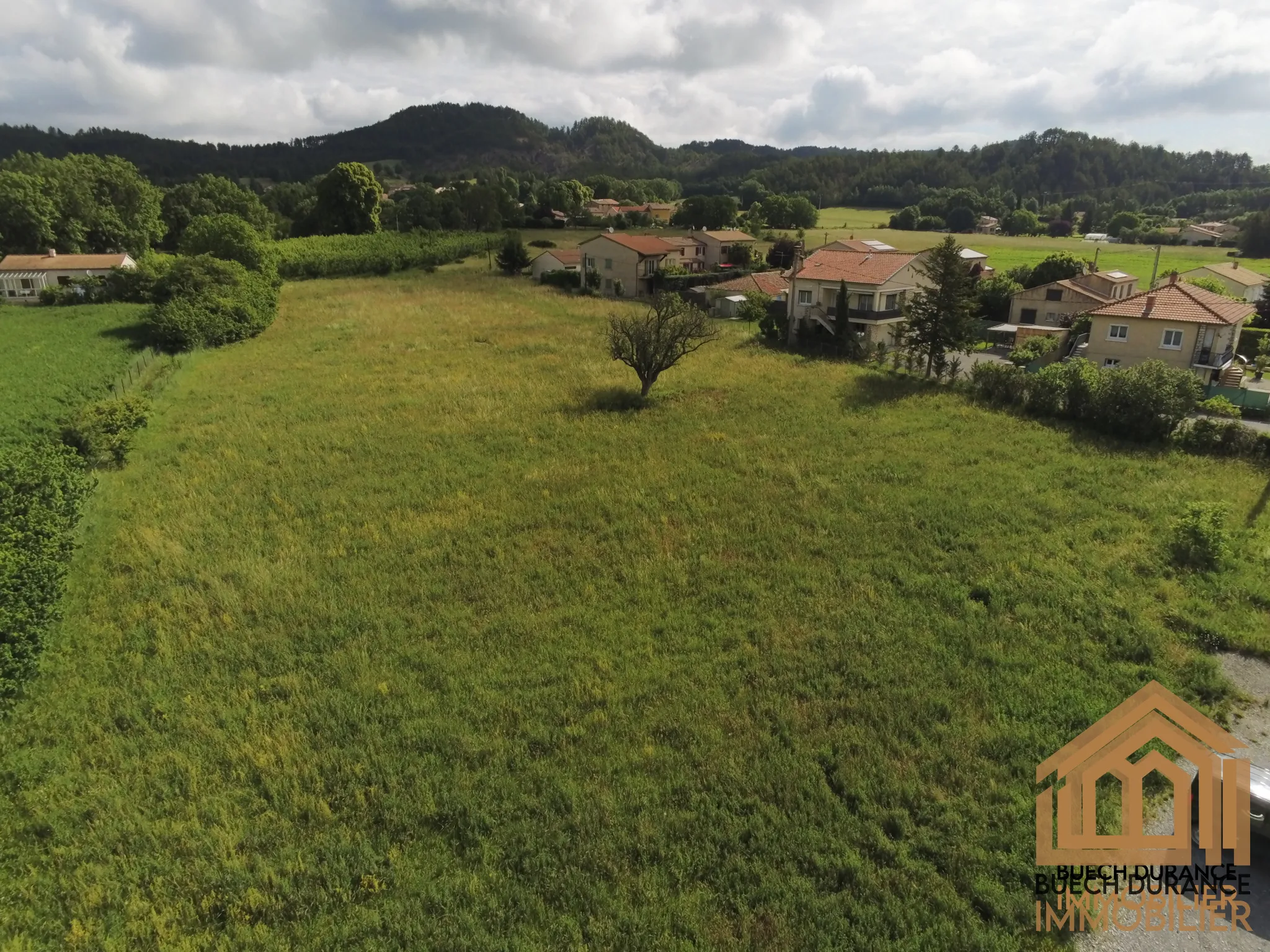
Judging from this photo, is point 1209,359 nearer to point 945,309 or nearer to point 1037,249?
point 945,309

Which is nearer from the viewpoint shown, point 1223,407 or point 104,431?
point 104,431

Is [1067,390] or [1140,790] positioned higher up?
[1067,390]

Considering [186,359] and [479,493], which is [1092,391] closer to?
[479,493]

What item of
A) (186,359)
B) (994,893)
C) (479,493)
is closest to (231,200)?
(186,359)

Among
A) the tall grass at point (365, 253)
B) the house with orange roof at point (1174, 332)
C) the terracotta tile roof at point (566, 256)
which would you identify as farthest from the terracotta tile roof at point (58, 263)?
the house with orange roof at point (1174, 332)

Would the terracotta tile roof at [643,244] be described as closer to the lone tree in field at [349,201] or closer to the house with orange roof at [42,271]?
the house with orange roof at [42,271]

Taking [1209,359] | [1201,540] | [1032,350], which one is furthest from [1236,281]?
[1201,540]

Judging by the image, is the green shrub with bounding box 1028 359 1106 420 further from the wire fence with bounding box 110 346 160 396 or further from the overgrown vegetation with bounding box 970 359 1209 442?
the wire fence with bounding box 110 346 160 396
